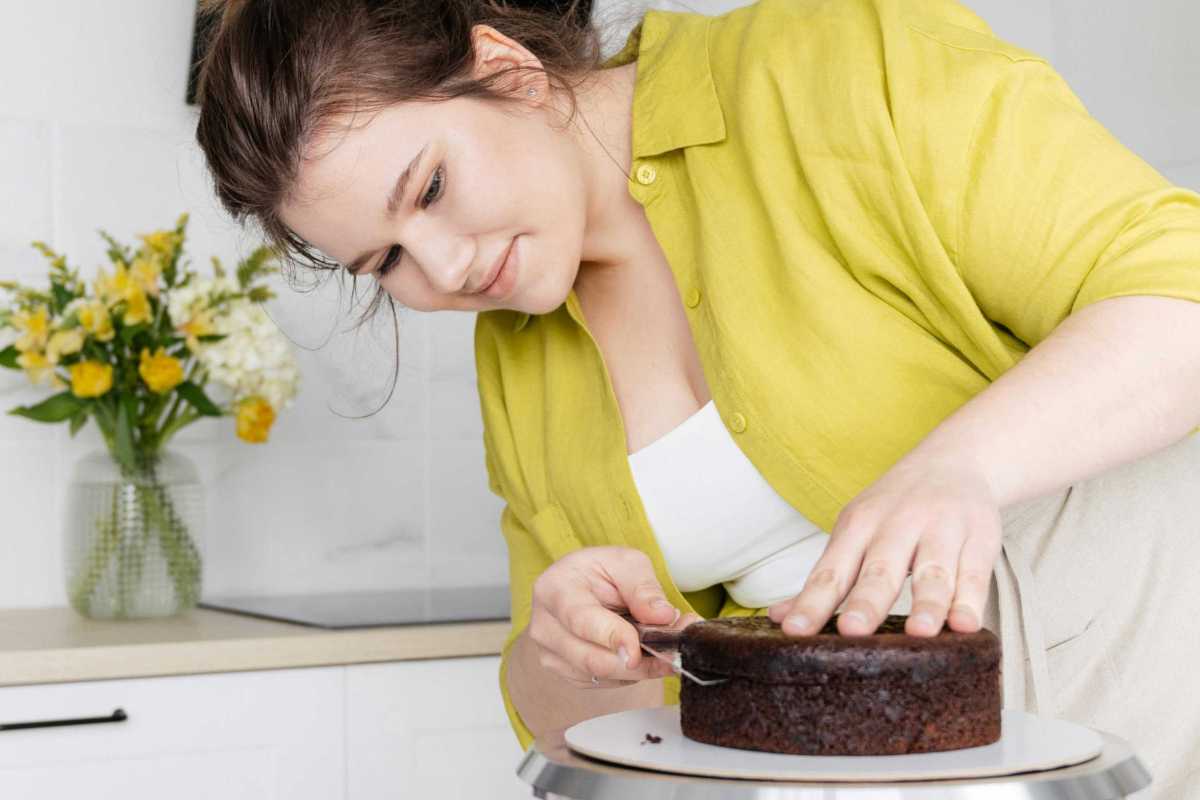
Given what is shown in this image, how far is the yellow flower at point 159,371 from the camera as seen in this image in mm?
1643

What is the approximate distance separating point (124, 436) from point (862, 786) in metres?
1.45

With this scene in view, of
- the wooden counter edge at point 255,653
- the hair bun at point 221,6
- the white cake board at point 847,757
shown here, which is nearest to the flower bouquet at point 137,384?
the wooden counter edge at point 255,653

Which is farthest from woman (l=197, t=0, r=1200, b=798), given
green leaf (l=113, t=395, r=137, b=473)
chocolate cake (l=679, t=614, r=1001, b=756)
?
green leaf (l=113, t=395, r=137, b=473)

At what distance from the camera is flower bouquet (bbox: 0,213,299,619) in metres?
1.63

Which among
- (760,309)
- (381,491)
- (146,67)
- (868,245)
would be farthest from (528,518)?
(146,67)

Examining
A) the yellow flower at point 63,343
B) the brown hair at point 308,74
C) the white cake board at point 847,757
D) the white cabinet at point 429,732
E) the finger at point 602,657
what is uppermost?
the brown hair at point 308,74

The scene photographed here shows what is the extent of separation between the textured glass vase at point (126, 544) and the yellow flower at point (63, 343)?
17 cm

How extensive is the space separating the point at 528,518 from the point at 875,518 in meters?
0.67

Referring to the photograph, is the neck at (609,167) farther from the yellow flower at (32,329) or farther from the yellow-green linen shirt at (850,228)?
the yellow flower at (32,329)

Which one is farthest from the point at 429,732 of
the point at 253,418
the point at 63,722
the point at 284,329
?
the point at 284,329

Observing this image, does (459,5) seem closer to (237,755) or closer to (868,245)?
(868,245)

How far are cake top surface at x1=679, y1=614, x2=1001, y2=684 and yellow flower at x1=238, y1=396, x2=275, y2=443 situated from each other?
1314mm

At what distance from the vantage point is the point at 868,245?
2.95 feet

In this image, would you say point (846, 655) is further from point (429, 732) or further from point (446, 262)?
point (429, 732)
